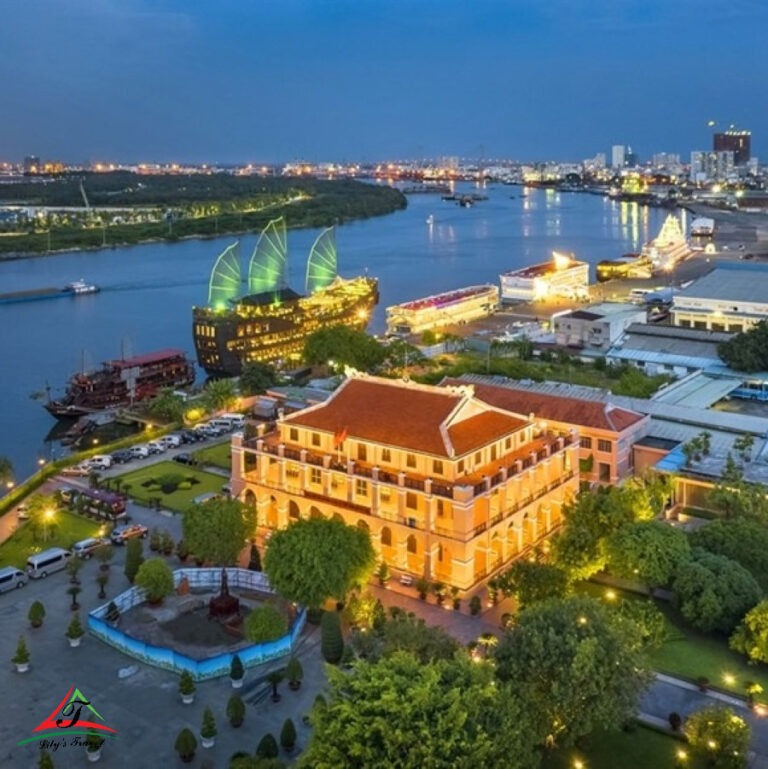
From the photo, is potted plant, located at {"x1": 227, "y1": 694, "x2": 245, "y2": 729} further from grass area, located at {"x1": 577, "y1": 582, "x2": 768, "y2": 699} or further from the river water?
the river water

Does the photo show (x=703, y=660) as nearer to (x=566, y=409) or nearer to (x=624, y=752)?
(x=624, y=752)

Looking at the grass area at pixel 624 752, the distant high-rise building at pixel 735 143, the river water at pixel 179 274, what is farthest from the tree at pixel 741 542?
the distant high-rise building at pixel 735 143

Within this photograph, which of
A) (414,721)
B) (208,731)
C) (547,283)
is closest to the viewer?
(414,721)

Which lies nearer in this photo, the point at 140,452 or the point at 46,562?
the point at 46,562

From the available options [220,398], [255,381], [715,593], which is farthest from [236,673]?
[255,381]

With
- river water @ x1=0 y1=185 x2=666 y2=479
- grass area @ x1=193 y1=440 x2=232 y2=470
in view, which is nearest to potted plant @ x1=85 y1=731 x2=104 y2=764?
grass area @ x1=193 y1=440 x2=232 y2=470

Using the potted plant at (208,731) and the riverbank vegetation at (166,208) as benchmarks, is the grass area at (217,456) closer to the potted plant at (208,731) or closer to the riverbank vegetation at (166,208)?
the potted plant at (208,731)

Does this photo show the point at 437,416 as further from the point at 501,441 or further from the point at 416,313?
the point at 416,313
